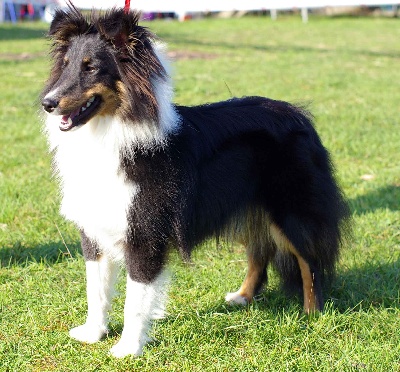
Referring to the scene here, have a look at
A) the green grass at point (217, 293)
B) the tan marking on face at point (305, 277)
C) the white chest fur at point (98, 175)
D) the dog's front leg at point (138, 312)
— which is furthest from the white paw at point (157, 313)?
the tan marking on face at point (305, 277)

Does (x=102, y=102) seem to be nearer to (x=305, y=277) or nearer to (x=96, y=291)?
(x=96, y=291)

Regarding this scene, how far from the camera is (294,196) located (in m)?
3.62

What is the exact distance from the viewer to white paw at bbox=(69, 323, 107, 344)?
3.45 m

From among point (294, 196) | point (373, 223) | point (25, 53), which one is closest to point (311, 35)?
point (25, 53)

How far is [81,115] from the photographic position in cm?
288

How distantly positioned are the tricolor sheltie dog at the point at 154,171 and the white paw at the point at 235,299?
1.15 ft

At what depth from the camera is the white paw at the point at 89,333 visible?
3449 millimetres

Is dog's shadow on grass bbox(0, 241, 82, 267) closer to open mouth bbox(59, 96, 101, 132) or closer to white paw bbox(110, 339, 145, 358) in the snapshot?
white paw bbox(110, 339, 145, 358)

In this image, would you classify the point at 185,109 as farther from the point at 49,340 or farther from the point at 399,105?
the point at 399,105

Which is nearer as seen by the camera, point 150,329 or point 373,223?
point 150,329

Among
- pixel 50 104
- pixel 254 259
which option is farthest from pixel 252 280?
pixel 50 104

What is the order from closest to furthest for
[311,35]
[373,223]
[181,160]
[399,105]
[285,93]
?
[181,160] < [373,223] < [399,105] < [285,93] < [311,35]

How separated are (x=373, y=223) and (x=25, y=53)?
11.8m

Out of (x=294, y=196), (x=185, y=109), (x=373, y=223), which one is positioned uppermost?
(x=185, y=109)
